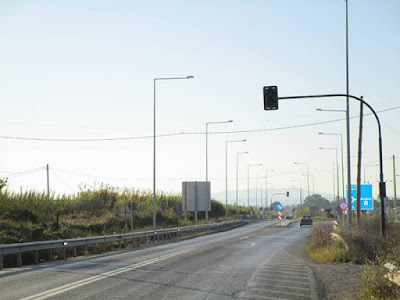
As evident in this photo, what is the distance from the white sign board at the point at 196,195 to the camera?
54.8 m

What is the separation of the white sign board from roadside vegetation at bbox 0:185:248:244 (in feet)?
6.22

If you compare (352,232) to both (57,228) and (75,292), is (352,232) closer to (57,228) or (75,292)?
(75,292)

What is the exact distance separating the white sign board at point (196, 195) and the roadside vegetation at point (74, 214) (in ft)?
6.22

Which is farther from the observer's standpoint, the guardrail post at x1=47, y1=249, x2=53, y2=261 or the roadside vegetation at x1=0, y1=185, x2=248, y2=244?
the roadside vegetation at x1=0, y1=185, x2=248, y2=244

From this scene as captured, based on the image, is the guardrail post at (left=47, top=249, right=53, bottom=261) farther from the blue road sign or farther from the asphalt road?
the blue road sign

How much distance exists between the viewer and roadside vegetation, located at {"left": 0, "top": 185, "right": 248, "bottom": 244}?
27453 mm

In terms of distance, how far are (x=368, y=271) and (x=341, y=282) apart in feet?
9.81

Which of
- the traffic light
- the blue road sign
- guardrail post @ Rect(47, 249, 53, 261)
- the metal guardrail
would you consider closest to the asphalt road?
the metal guardrail

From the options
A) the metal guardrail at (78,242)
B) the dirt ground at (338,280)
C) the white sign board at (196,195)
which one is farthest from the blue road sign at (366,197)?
the dirt ground at (338,280)

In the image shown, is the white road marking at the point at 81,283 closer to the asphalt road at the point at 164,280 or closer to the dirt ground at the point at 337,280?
the asphalt road at the point at 164,280

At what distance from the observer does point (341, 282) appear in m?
14.9

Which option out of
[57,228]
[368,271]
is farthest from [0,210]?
[368,271]

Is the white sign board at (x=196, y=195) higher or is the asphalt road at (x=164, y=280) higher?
the white sign board at (x=196, y=195)

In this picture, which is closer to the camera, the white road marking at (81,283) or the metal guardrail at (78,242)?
the white road marking at (81,283)
